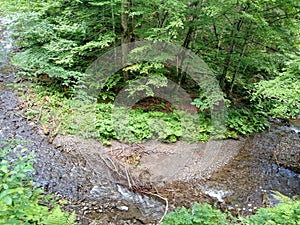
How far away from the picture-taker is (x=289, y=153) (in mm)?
5484

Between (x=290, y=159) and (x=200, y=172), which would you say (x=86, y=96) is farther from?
(x=290, y=159)

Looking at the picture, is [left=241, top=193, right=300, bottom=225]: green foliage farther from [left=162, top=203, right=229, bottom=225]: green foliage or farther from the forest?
the forest

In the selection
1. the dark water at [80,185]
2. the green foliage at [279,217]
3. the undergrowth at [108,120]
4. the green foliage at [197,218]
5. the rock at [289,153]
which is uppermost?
the green foliage at [279,217]

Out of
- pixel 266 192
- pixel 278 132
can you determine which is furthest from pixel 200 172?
pixel 278 132

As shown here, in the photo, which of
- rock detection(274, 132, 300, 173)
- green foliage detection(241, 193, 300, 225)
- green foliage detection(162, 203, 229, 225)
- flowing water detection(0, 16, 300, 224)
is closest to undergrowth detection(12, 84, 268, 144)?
flowing water detection(0, 16, 300, 224)

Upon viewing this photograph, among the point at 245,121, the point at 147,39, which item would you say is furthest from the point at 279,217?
the point at 245,121

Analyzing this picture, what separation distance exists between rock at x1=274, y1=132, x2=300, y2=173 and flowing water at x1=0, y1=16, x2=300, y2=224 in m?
0.04

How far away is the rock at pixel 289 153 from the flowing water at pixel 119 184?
0.04 meters

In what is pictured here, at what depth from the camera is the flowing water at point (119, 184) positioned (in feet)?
11.4

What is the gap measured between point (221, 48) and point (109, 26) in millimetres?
3174

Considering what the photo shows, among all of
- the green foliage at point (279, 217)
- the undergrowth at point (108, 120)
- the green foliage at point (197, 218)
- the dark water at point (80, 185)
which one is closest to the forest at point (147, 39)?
the undergrowth at point (108, 120)

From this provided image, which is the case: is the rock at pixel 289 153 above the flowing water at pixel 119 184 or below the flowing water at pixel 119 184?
above

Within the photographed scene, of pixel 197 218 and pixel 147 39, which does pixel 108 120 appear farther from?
pixel 197 218

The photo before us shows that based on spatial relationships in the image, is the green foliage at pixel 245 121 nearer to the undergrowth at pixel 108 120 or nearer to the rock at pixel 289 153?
the undergrowth at pixel 108 120
